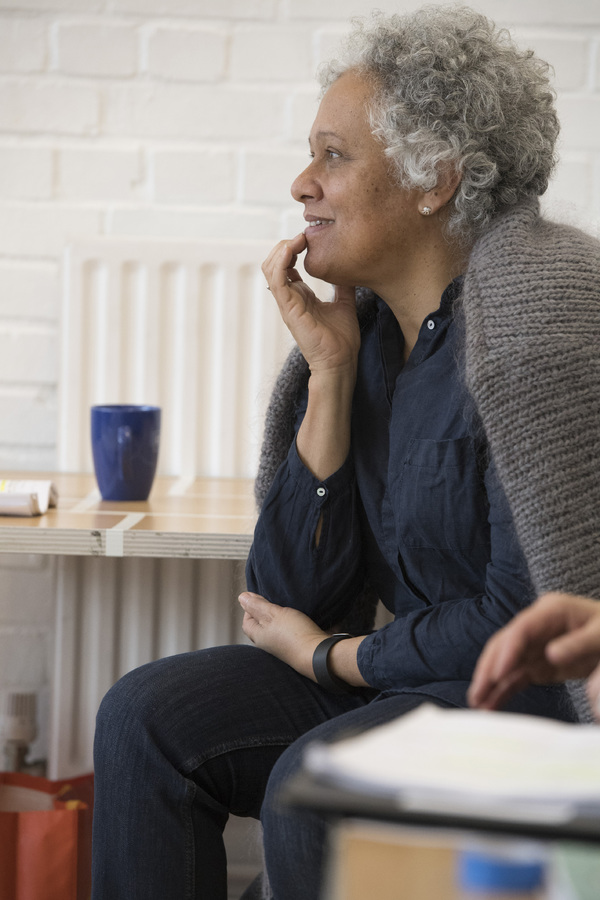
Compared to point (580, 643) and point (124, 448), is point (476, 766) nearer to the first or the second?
point (580, 643)

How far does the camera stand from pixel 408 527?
43.3 inches

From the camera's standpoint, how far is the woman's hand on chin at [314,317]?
3.98 feet

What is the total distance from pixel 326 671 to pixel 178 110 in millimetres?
950

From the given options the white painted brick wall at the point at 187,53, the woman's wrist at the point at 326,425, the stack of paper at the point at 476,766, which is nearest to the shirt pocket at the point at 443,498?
the woman's wrist at the point at 326,425

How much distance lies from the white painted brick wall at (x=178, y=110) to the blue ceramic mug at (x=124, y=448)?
405 millimetres

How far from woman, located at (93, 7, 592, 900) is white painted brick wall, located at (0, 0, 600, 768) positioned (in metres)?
0.36

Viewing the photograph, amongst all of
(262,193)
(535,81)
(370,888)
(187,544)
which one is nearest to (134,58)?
(262,193)

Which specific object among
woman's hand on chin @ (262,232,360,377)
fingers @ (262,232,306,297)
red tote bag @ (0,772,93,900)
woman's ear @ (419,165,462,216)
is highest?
woman's ear @ (419,165,462,216)

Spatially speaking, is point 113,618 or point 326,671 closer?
point 326,671

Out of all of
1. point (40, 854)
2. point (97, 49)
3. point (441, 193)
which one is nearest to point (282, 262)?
point (441, 193)

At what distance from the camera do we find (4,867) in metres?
1.37

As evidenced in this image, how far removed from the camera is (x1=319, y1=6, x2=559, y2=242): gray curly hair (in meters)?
1.13

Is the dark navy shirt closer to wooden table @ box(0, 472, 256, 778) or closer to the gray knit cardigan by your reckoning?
the gray knit cardigan

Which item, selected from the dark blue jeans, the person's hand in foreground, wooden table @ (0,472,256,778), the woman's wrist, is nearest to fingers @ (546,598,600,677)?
the person's hand in foreground
